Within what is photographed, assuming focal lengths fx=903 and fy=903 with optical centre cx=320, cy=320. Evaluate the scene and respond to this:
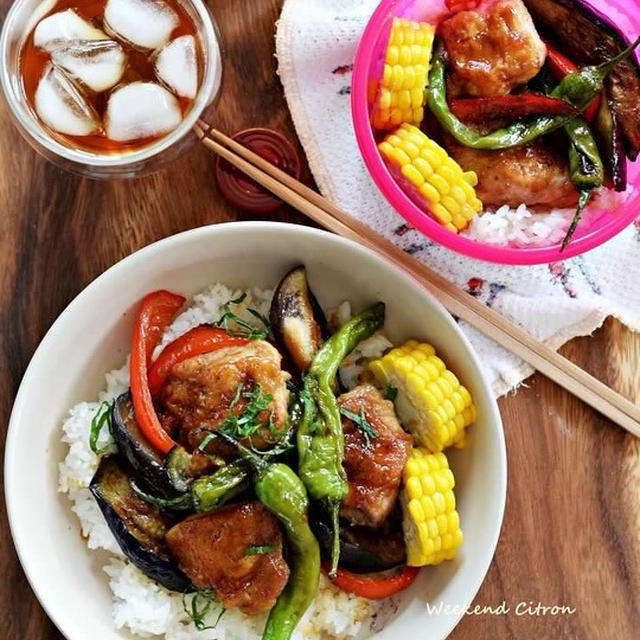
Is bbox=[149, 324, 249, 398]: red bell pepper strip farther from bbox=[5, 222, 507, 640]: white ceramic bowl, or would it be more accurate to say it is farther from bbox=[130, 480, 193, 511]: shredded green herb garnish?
bbox=[130, 480, 193, 511]: shredded green herb garnish

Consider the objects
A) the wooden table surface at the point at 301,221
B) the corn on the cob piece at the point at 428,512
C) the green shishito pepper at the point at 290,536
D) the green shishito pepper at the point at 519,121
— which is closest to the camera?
the green shishito pepper at the point at 290,536

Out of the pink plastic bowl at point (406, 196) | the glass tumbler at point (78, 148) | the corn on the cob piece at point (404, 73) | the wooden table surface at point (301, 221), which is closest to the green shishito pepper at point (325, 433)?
the pink plastic bowl at point (406, 196)

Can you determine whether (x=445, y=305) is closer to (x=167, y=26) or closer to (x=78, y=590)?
(x=167, y=26)

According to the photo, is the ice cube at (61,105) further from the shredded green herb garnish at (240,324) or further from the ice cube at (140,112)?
the shredded green herb garnish at (240,324)

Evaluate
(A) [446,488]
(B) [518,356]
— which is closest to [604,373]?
(B) [518,356]

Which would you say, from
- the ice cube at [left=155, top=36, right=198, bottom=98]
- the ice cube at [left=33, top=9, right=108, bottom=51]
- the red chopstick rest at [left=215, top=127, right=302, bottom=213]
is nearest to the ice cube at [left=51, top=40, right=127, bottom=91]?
the ice cube at [left=33, top=9, right=108, bottom=51]

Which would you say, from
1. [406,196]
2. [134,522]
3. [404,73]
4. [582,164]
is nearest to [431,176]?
[406,196]
